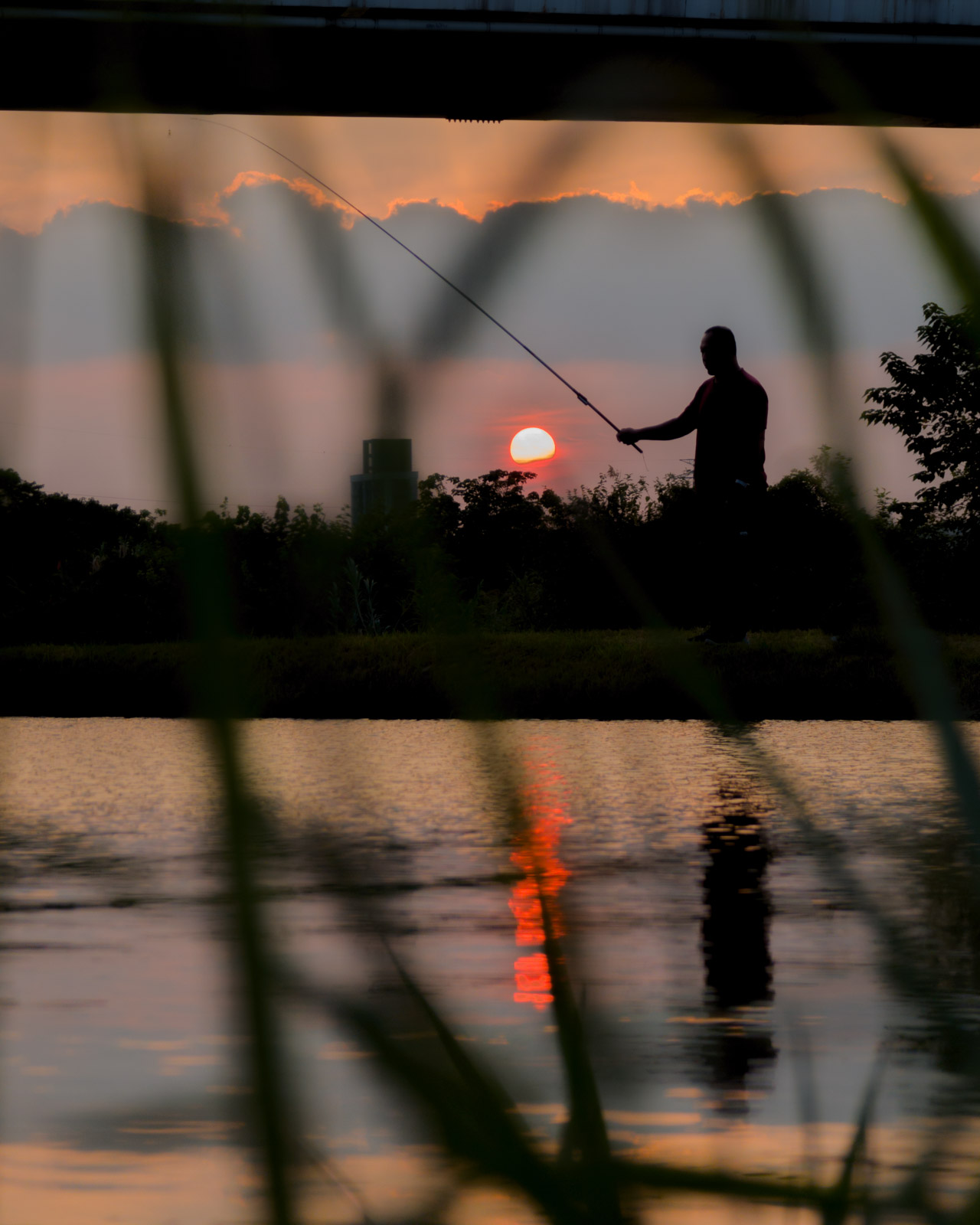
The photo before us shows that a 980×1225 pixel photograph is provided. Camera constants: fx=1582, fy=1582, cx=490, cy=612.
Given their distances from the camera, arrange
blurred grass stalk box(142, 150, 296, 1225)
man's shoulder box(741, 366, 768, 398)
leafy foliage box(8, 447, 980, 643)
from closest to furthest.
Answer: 1. blurred grass stalk box(142, 150, 296, 1225)
2. leafy foliage box(8, 447, 980, 643)
3. man's shoulder box(741, 366, 768, 398)

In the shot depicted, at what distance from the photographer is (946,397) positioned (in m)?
0.69

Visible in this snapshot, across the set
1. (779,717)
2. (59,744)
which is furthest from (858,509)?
(779,717)

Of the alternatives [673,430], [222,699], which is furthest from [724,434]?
[222,699]

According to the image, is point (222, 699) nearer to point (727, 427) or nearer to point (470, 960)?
point (727, 427)

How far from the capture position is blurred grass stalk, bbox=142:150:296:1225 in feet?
1.09

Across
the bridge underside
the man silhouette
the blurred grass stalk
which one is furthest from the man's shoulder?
the blurred grass stalk

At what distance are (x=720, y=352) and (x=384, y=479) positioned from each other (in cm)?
29

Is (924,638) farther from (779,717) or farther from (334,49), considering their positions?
(779,717)

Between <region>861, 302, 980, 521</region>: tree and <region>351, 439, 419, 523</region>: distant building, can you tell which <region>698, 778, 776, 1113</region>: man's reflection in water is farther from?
<region>351, 439, 419, 523</region>: distant building

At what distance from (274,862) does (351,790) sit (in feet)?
0.30

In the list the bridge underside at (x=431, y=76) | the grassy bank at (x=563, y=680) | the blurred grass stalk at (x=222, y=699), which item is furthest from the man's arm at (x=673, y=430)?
the grassy bank at (x=563, y=680)

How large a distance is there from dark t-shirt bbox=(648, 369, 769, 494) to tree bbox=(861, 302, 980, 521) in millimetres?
50

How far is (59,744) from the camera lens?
628cm

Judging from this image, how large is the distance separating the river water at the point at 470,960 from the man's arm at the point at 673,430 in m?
0.16
